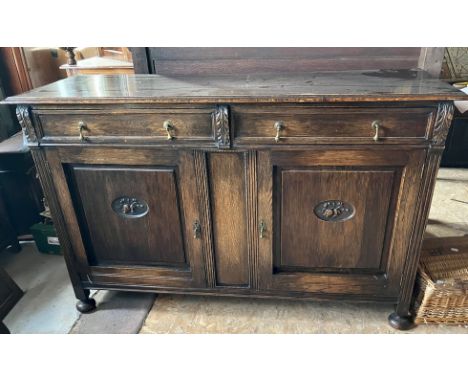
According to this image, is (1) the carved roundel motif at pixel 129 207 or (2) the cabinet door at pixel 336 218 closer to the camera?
(2) the cabinet door at pixel 336 218

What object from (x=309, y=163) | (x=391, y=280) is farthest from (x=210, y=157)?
(x=391, y=280)

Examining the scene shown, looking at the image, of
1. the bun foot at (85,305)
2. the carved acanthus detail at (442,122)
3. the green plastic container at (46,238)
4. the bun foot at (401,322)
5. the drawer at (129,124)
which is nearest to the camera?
the carved acanthus detail at (442,122)

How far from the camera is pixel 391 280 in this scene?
1557 millimetres

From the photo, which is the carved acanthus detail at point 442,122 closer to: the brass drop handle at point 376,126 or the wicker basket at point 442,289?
the brass drop handle at point 376,126

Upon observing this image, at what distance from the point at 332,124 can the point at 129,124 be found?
2.38 feet

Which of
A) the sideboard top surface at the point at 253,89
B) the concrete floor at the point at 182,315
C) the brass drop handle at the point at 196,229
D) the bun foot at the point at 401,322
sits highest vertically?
the sideboard top surface at the point at 253,89

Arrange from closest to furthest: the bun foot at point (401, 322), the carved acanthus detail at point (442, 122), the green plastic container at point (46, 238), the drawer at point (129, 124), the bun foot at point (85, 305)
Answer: the carved acanthus detail at point (442, 122), the drawer at point (129, 124), the bun foot at point (401, 322), the bun foot at point (85, 305), the green plastic container at point (46, 238)

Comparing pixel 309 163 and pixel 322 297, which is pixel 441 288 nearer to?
pixel 322 297

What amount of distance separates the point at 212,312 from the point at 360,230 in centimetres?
78

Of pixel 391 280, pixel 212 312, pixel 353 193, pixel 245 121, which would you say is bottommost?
pixel 212 312

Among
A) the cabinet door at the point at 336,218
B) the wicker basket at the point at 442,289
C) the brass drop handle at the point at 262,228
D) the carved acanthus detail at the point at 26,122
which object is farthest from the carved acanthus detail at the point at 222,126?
the wicker basket at the point at 442,289

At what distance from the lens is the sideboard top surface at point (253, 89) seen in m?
1.25

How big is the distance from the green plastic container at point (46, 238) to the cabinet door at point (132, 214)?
1.77ft

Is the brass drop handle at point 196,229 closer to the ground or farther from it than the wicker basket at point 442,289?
farther from it
